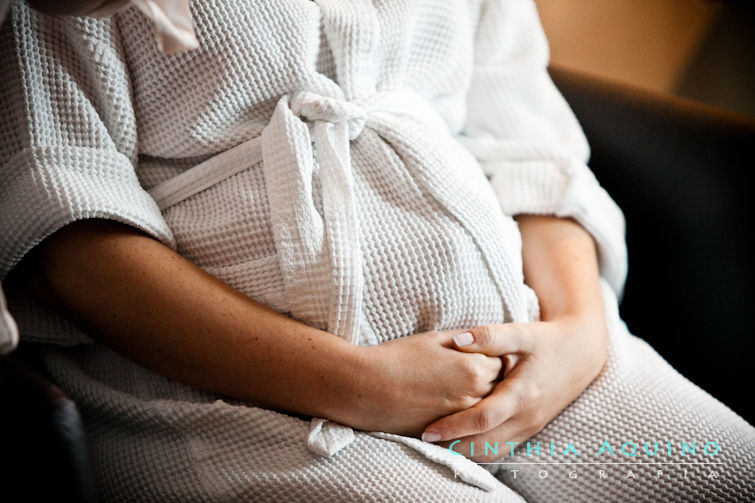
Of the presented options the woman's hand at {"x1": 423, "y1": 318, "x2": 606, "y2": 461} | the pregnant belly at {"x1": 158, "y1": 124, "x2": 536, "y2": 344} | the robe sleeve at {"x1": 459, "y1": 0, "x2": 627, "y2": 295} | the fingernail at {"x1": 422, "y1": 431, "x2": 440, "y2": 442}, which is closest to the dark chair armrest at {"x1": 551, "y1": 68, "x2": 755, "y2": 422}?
the robe sleeve at {"x1": 459, "y1": 0, "x2": 627, "y2": 295}

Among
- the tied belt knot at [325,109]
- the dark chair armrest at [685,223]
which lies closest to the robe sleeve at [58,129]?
the tied belt knot at [325,109]

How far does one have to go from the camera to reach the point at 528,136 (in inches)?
33.7

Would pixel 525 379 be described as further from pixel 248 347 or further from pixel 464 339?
pixel 248 347

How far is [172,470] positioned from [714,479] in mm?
577

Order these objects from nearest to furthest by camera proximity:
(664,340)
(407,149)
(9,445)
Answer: (9,445) < (407,149) < (664,340)

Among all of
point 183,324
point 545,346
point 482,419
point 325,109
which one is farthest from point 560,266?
point 183,324

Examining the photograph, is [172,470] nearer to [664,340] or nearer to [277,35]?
[277,35]

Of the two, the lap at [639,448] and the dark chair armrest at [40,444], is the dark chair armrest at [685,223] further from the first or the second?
the dark chair armrest at [40,444]

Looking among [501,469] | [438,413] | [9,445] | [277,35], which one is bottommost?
[501,469]

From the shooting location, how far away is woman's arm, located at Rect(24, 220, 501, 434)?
542mm

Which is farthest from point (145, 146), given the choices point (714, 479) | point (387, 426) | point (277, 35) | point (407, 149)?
point (714, 479)

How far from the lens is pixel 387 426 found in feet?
1.90

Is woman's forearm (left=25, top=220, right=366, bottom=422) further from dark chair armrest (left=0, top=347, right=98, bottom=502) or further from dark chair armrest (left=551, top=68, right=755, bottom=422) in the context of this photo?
dark chair armrest (left=551, top=68, right=755, bottom=422)

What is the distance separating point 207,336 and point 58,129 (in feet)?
0.82
